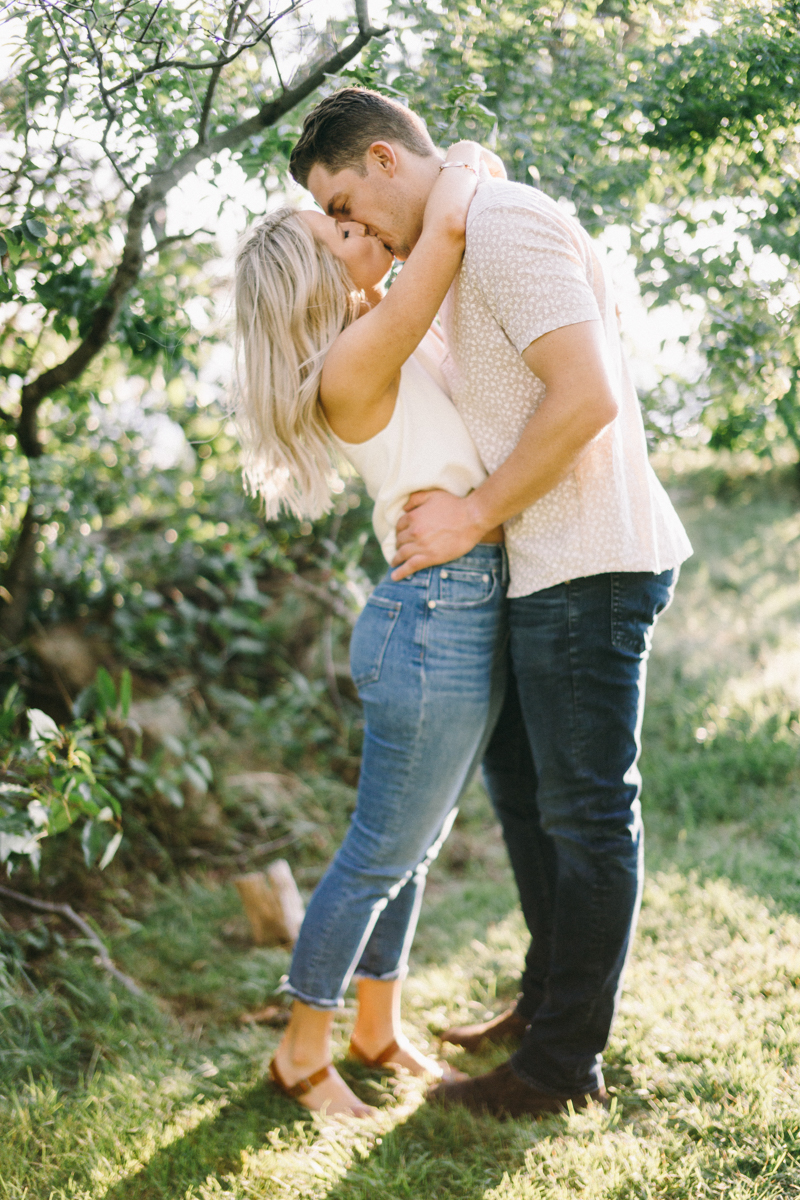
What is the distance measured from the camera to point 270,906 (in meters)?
2.54

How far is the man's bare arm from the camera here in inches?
54.1

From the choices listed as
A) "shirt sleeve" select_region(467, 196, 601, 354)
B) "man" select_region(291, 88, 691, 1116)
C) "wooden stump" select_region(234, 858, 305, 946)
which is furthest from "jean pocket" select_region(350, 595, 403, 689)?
"wooden stump" select_region(234, 858, 305, 946)

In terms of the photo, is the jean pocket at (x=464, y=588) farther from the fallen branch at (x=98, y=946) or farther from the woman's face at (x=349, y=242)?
the fallen branch at (x=98, y=946)

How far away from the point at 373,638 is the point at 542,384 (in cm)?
58

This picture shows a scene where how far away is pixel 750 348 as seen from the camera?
2230 mm

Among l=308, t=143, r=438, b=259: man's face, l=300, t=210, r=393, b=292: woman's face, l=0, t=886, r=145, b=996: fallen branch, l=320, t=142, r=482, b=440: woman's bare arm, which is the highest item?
l=308, t=143, r=438, b=259: man's face

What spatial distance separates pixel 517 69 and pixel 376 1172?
2.43 metres

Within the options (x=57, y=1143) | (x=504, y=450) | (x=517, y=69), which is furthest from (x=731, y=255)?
(x=57, y=1143)

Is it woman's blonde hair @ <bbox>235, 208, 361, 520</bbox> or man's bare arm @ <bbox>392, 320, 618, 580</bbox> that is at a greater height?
woman's blonde hair @ <bbox>235, 208, 361, 520</bbox>

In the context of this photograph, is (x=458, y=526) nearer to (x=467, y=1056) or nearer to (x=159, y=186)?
(x=159, y=186)

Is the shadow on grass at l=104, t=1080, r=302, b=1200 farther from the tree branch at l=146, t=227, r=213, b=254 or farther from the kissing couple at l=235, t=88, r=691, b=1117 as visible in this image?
the tree branch at l=146, t=227, r=213, b=254

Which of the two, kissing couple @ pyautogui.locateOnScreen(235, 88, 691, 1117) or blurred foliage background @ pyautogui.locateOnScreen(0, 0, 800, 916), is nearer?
kissing couple @ pyautogui.locateOnScreen(235, 88, 691, 1117)

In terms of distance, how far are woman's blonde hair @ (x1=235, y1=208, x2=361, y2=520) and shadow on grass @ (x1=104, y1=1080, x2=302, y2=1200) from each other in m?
1.37

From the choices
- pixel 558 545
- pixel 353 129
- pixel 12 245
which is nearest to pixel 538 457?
pixel 558 545
